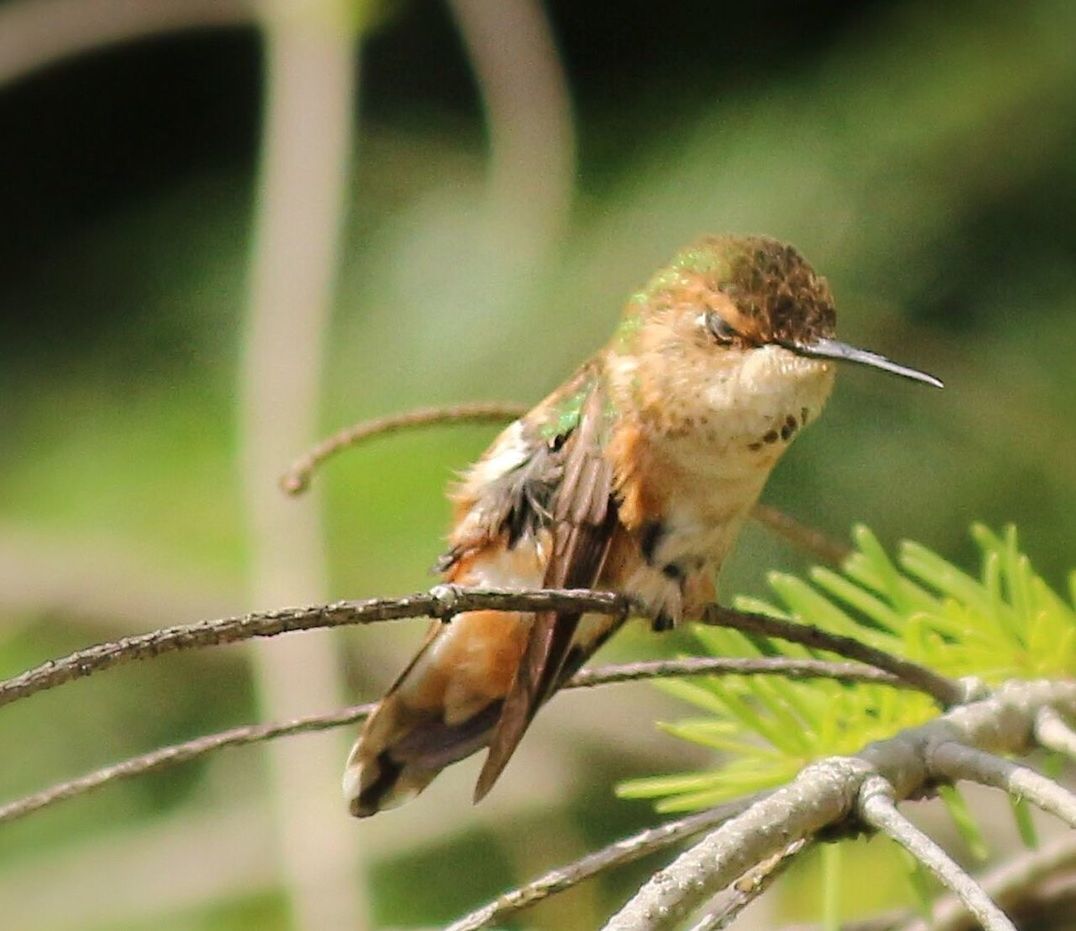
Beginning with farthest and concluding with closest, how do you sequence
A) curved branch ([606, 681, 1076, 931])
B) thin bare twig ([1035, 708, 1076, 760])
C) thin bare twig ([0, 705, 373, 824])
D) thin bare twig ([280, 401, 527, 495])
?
thin bare twig ([280, 401, 527, 495]) < thin bare twig ([1035, 708, 1076, 760]) < thin bare twig ([0, 705, 373, 824]) < curved branch ([606, 681, 1076, 931])

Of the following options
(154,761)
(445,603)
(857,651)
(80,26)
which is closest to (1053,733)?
(857,651)

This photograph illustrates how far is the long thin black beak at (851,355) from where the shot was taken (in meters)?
1.40

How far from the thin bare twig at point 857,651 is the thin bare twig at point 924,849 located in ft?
0.51

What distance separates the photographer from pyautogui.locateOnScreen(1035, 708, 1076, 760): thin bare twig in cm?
118

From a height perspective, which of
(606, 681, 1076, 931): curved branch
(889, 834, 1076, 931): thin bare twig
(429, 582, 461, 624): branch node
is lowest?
(889, 834, 1076, 931): thin bare twig

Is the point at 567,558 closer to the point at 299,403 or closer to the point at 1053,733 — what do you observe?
the point at 1053,733

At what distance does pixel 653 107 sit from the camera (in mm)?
3508

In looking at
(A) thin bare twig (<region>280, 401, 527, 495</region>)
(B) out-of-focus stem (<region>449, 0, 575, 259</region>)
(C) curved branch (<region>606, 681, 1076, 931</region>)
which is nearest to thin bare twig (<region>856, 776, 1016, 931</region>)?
(C) curved branch (<region>606, 681, 1076, 931</region>)

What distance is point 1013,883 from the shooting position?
4.74 ft

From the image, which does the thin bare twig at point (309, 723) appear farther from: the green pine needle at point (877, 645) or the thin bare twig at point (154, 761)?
the green pine needle at point (877, 645)

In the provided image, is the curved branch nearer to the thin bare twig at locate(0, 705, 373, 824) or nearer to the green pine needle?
the green pine needle

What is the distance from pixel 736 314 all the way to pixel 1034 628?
0.40 metres

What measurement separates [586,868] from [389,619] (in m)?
0.21

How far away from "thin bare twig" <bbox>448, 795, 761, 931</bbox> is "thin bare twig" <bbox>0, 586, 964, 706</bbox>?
0.51ft
